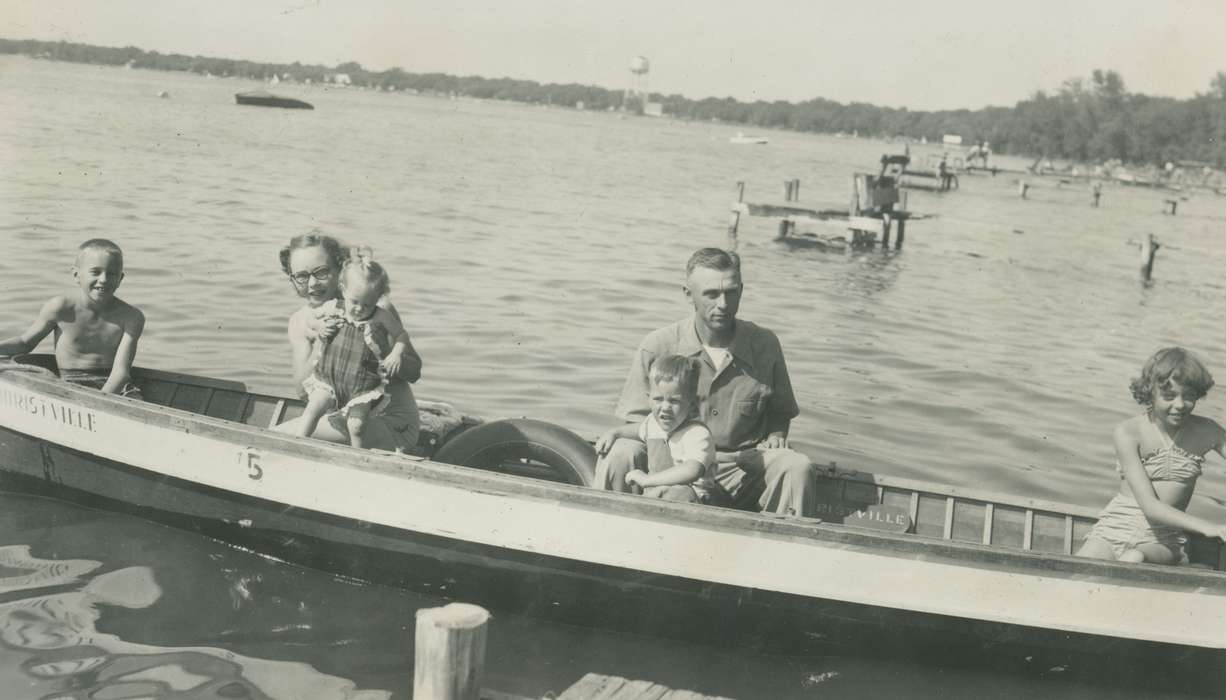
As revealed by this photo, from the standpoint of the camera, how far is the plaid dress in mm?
6273

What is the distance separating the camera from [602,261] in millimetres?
21781

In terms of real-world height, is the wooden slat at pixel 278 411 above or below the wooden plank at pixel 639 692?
above

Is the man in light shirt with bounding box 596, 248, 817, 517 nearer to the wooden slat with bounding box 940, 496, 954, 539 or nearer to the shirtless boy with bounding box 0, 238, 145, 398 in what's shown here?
the wooden slat with bounding box 940, 496, 954, 539

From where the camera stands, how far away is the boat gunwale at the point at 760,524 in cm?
543

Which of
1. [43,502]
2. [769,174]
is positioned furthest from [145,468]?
[769,174]

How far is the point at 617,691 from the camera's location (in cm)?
453

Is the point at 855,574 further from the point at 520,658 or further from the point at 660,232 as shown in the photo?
the point at 660,232

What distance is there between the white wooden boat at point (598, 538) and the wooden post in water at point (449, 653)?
1615 millimetres

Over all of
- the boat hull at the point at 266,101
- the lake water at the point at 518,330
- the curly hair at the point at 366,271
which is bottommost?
the lake water at the point at 518,330

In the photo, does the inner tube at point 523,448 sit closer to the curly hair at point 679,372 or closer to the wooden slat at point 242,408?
the curly hair at point 679,372

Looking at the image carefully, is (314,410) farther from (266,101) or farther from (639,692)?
(266,101)

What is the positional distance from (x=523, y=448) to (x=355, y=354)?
1.14m

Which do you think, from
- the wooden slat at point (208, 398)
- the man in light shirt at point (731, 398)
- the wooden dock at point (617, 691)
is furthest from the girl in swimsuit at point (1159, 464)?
the wooden slat at point (208, 398)

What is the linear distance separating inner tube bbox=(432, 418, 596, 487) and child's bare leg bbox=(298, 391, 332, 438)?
72 centimetres
